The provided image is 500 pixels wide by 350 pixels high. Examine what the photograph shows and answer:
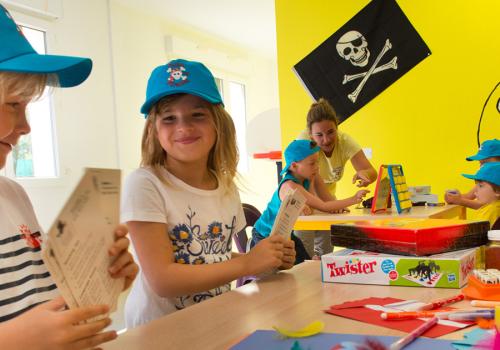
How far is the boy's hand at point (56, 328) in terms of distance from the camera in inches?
19.8

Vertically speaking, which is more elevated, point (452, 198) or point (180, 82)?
point (180, 82)

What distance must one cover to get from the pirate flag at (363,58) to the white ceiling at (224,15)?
101 cm

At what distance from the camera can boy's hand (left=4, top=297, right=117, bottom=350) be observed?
1.65 feet

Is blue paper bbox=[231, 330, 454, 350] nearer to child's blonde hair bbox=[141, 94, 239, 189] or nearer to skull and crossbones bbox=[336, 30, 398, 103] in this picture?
child's blonde hair bbox=[141, 94, 239, 189]

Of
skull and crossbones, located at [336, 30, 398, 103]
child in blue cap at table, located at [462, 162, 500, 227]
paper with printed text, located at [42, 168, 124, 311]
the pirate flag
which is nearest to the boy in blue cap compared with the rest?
child in blue cap at table, located at [462, 162, 500, 227]

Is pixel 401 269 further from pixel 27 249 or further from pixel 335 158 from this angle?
pixel 335 158

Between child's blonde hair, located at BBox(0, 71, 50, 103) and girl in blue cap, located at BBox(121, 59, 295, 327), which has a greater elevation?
child's blonde hair, located at BBox(0, 71, 50, 103)

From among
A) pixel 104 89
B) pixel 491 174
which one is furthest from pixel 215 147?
pixel 104 89

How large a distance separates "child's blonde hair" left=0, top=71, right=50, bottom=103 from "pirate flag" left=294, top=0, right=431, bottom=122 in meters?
3.31

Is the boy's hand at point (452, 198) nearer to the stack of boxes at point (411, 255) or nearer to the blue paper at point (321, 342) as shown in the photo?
the stack of boxes at point (411, 255)

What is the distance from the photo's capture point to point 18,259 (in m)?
0.81

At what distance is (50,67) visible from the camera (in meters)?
0.74

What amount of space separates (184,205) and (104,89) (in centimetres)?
327

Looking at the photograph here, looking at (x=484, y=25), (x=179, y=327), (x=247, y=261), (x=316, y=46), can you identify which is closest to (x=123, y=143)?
(x=316, y=46)
